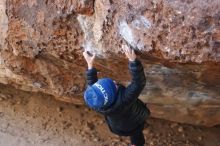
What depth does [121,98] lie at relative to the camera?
9.32 feet

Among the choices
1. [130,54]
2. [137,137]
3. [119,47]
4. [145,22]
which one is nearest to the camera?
[145,22]

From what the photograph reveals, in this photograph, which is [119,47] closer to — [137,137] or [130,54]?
[130,54]

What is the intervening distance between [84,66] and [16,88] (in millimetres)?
1323

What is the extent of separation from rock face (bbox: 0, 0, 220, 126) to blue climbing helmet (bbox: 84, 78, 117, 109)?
0.23 metres

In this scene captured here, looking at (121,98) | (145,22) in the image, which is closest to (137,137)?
(121,98)

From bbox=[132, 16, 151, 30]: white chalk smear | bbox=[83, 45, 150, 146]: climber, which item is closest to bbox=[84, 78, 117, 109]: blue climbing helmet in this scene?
bbox=[83, 45, 150, 146]: climber

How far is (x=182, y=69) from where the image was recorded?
9.53 ft

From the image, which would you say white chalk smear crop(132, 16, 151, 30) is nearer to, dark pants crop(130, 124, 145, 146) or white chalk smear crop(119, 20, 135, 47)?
white chalk smear crop(119, 20, 135, 47)

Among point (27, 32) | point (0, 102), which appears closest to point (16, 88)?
point (0, 102)

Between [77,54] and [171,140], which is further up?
[77,54]

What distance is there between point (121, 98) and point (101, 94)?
0.53 feet

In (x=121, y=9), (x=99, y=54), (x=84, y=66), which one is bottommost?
(x=84, y=66)

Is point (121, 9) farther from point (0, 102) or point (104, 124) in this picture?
point (0, 102)

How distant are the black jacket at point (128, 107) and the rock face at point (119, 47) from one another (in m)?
0.14
